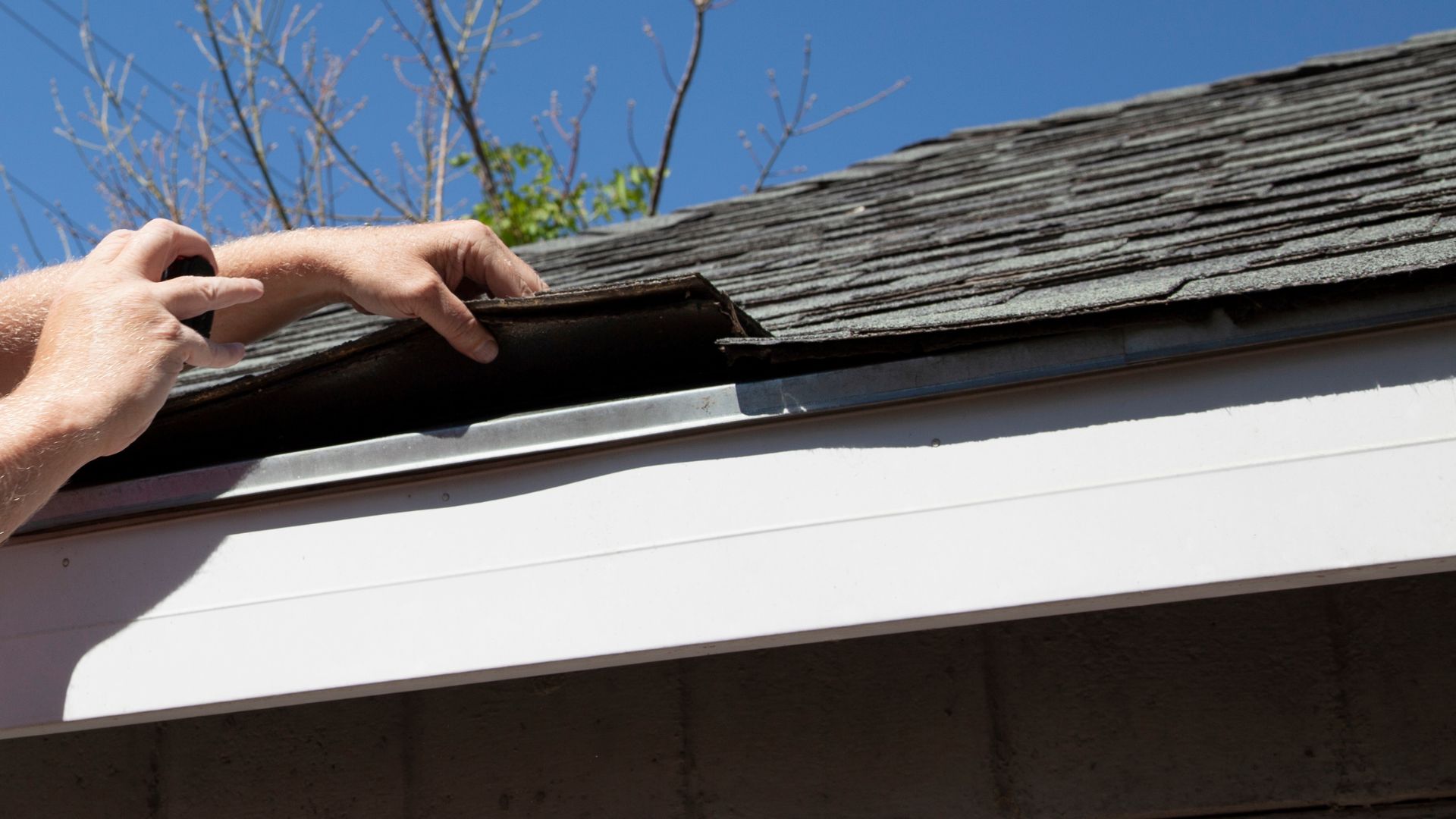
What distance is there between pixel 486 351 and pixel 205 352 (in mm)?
423

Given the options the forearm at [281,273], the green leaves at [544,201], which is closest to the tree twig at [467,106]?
the green leaves at [544,201]

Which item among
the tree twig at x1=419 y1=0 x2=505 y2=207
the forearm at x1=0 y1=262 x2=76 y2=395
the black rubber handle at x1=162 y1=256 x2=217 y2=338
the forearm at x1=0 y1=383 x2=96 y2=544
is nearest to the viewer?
the forearm at x1=0 y1=383 x2=96 y2=544

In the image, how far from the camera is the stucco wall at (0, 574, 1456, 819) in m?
1.83

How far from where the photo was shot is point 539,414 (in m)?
1.88

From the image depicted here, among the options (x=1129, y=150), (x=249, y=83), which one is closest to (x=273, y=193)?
(x=249, y=83)

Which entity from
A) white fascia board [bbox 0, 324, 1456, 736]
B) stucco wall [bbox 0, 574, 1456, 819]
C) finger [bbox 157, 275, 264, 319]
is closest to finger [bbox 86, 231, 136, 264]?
finger [bbox 157, 275, 264, 319]

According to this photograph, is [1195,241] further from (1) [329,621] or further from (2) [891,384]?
(1) [329,621]

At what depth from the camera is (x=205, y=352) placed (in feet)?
6.19

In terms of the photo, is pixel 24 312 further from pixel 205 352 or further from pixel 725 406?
pixel 725 406

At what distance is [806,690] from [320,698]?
2.59 ft

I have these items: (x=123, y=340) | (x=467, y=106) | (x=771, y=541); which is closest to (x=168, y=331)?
(x=123, y=340)

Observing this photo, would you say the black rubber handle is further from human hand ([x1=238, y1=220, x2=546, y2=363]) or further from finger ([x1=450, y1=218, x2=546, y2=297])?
finger ([x1=450, y1=218, x2=546, y2=297])

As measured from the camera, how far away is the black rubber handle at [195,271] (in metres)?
2.08

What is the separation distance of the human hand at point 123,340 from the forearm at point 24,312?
32 centimetres
